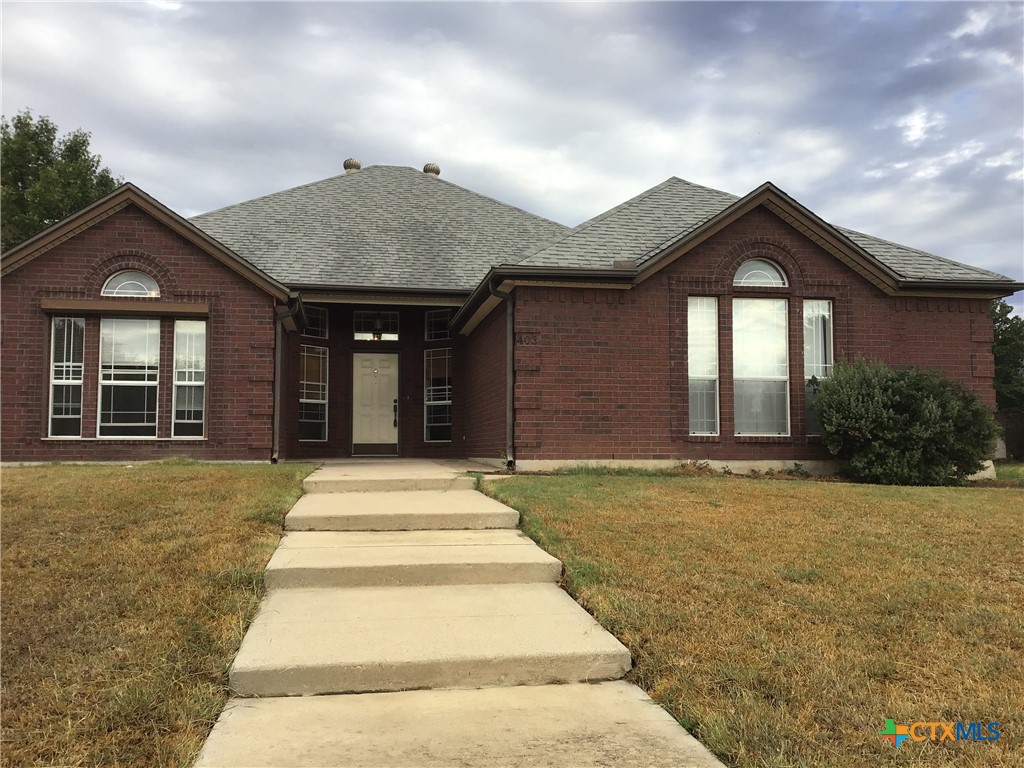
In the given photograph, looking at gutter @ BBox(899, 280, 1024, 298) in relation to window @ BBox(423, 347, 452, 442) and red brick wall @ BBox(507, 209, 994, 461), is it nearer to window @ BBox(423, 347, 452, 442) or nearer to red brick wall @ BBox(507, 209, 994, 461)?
red brick wall @ BBox(507, 209, 994, 461)

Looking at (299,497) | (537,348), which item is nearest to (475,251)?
(537,348)

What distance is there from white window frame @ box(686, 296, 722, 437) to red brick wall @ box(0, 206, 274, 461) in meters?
6.90

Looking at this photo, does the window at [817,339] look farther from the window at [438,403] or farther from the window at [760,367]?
the window at [438,403]

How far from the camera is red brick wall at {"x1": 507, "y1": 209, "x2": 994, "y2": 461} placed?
11.2 meters

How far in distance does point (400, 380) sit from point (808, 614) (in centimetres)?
1266

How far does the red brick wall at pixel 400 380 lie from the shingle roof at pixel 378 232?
1152 mm

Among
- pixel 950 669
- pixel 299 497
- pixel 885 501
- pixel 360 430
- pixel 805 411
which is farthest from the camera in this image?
pixel 360 430

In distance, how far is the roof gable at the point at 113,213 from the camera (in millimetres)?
11875

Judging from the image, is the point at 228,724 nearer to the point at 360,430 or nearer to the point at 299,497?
the point at 299,497

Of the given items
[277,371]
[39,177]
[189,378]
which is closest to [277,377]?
[277,371]

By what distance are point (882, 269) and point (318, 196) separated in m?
12.8

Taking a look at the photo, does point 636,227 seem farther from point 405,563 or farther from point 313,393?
point 405,563

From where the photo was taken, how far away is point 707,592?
4598 mm

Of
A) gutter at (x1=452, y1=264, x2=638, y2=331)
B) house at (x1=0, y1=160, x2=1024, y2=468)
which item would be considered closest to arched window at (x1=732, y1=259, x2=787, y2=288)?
house at (x1=0, y1=160, x2=1024, y2=468)
